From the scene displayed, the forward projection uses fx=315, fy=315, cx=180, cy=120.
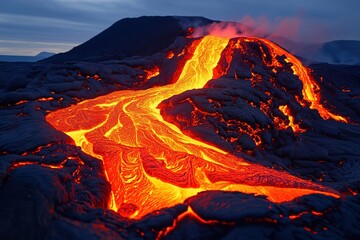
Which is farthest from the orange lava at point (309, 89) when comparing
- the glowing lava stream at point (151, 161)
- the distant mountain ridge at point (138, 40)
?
the distant mountain ridge at point (138, 40)

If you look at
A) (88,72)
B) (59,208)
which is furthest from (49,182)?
(88,72)

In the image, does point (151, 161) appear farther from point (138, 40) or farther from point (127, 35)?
point (127, 35)

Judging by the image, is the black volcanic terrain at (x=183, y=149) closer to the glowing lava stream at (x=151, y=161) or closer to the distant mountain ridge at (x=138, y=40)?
the glowing lava stream at (x=151, y=161)

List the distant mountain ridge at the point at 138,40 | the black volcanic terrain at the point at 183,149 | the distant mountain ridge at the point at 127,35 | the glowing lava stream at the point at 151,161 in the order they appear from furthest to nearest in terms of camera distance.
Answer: the distant mountain ridge at the point at 127,35
the distant mountain ridge at the point at 138,40
the glowing lava stream at the point at 151,161
the black volcanic terrain at the point at 183,149

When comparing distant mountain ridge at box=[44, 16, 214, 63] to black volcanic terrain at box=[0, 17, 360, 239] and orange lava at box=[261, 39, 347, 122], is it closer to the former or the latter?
black volcanic terrain at box=[0, 17, 360, 239]

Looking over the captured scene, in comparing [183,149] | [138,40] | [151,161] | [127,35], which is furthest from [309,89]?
[127,35]

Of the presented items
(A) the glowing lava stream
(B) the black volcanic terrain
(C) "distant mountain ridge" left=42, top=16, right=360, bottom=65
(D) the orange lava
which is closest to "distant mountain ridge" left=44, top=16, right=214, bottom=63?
(C) "distant mountain ridge" left=42, top=16, right=360, bottom=65

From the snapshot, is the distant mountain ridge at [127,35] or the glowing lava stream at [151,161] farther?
the distant mountain ridge at [127,35]
